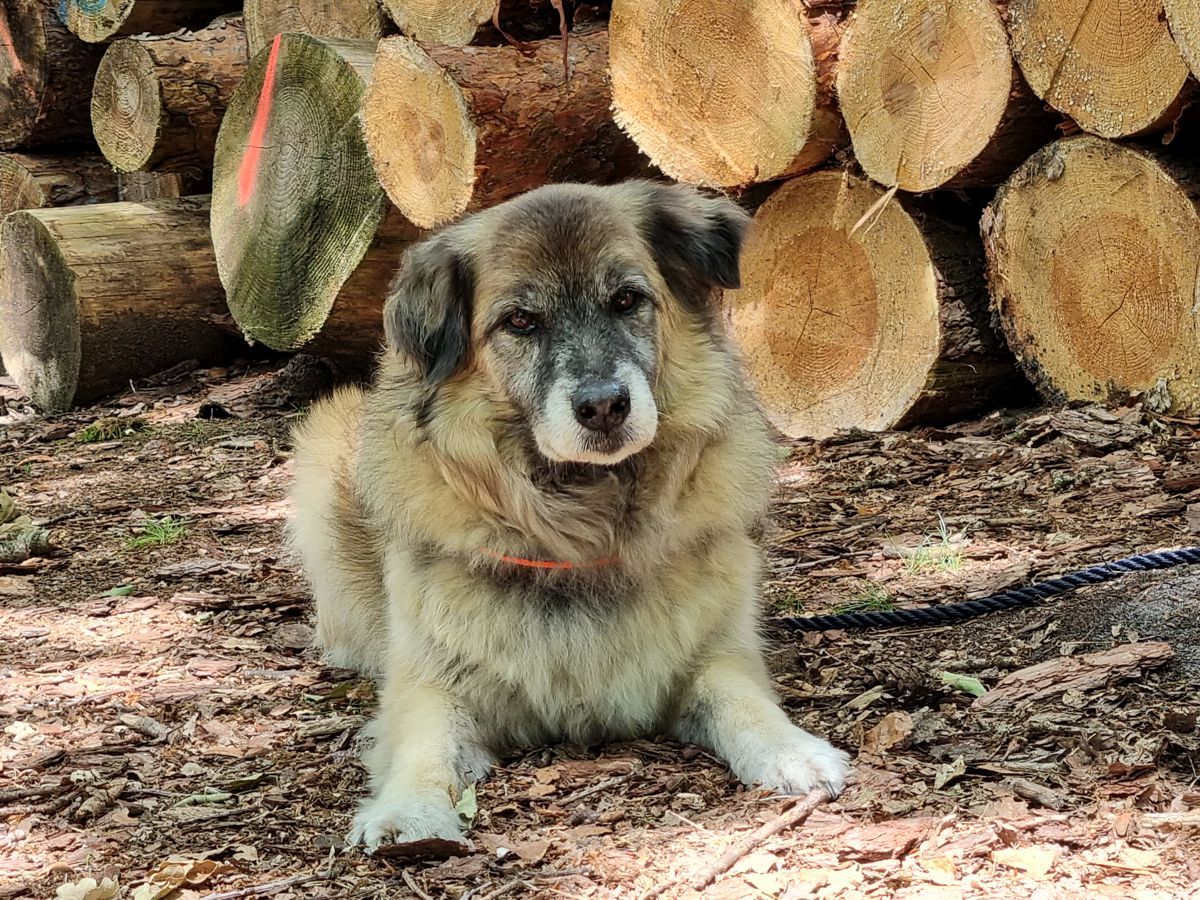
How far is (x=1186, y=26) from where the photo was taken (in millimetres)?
4422

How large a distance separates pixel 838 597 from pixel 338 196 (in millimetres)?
3636

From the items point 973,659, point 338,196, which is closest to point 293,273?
point 338,196

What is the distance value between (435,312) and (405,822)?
1333mm

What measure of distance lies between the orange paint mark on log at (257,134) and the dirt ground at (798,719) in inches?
84.6

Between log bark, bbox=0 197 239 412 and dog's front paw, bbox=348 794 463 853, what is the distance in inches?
241

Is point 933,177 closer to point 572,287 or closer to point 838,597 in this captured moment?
point 838,597

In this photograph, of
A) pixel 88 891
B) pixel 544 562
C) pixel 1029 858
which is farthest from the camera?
pixel 544 562

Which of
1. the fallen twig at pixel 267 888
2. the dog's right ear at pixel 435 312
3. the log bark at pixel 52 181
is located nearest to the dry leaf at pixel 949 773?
the fallen twig at pixel 267 888

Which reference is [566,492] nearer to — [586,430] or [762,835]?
[586,430]

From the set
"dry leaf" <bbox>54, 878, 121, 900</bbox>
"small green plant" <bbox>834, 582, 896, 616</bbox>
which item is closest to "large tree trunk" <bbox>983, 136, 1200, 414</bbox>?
"small green plant" <bbox>834, 582, 896, 616</bbox>

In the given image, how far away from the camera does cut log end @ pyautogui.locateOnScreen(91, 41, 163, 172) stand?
8.28 m

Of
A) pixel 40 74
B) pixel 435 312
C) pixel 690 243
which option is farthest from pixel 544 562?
pixel 40 74

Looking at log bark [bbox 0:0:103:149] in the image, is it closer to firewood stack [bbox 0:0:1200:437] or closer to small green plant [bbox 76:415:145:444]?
firewood stack [bbox 0:0:1200:437]

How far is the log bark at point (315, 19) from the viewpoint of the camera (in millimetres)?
7582
